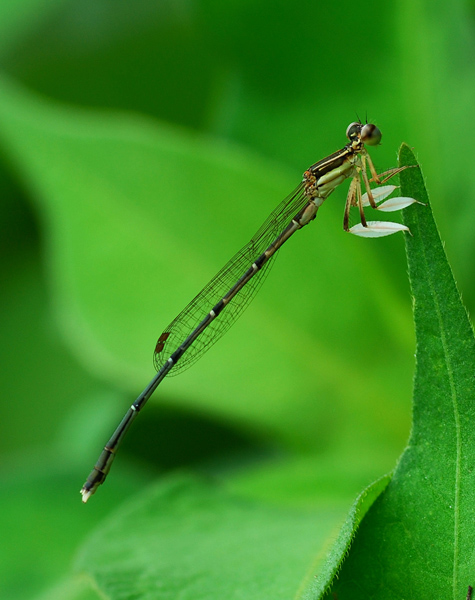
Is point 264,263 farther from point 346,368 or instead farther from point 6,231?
point 6,231

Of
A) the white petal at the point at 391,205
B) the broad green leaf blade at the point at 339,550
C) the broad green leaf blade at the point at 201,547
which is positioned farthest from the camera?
the white petal at the point at 391,205

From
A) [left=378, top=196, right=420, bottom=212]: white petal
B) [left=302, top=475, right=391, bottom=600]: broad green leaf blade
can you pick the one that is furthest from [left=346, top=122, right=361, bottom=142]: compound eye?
[left=302, top=475, right=391, bottom=600]: broad green leaf blade

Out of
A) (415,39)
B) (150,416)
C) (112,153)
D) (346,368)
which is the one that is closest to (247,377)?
(346,368)

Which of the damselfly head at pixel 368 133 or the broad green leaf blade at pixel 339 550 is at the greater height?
the damselfly head at pixel 368 133

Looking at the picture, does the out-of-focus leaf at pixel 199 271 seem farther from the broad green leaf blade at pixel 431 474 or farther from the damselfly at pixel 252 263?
the broad green leaf blade at pixel 431 474

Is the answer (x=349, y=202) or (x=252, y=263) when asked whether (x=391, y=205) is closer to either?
(x=349, y=202)

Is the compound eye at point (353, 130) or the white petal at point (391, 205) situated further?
the compound eye at point (353, 130)

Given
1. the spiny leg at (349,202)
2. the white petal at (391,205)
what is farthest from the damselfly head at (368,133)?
the white petal at (391,205)
